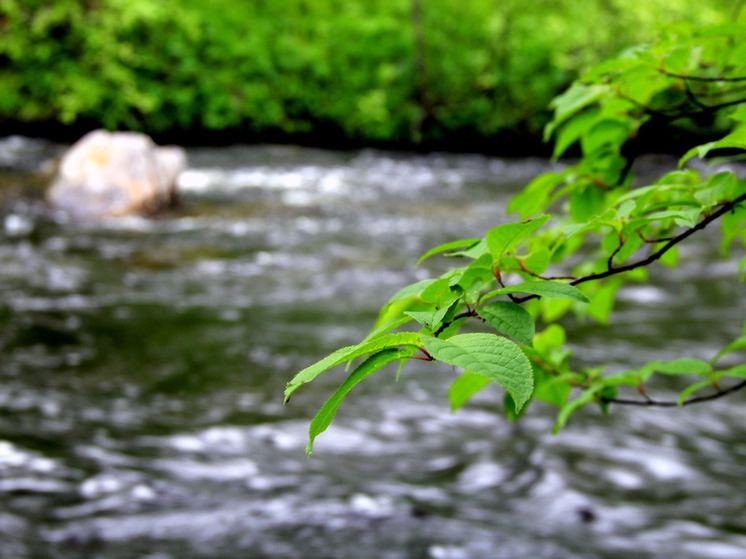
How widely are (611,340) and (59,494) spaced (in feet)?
12.5

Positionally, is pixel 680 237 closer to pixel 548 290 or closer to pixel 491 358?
Result: pixel 548 290

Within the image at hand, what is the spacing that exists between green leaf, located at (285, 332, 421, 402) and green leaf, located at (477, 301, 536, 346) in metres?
0.15

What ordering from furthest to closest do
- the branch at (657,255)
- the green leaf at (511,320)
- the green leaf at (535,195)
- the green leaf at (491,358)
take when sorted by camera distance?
1. the green leaf at (535,195)
2. the branch at (657,255)
3. the green leaf at (511,320)
4. the green leaf at (491,358)

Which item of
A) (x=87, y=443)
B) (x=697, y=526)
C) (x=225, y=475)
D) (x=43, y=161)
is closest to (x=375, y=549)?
(x=225, y=475)

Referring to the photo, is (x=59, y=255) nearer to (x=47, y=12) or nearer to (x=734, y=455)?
(x=734, y=455)

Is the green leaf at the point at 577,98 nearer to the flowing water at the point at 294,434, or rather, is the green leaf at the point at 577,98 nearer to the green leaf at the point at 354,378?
the green leaf at the point at 354,378

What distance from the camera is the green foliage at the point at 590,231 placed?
2.24 ft

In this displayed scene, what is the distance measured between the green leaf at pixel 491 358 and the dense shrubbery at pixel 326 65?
14625mm

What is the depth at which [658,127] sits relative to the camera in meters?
1.40

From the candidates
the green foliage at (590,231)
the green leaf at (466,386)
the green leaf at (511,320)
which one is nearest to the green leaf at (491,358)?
the green foliage at (590,231)

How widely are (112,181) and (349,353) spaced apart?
364 inches

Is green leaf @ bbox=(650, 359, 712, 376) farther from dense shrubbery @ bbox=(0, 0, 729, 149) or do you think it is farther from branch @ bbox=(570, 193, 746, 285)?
dense shrubbery @ bbox=(0, 0, 729, 149)

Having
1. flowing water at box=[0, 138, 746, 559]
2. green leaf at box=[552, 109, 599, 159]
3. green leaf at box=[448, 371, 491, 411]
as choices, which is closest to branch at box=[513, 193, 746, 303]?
green leaf at box=[448, 371, 491, 411]

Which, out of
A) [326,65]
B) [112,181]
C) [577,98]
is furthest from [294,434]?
[326,65]
